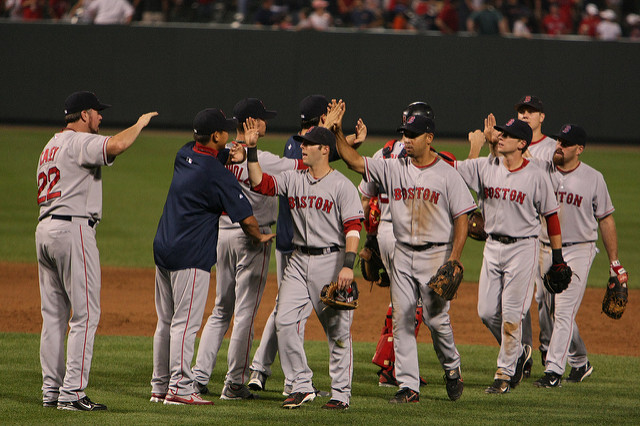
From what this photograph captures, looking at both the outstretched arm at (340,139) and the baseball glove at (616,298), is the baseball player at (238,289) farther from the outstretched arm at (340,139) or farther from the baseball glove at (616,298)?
the baseball glove at (616,298)

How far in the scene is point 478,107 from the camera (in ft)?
69.6

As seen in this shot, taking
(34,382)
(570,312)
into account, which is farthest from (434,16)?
(34,382)

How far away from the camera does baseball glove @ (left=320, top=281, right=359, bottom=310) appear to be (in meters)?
6.28

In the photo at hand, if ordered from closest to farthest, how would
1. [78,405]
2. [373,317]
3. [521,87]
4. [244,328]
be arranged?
[78,405] < [244,328] < [373,317] < [521,87]

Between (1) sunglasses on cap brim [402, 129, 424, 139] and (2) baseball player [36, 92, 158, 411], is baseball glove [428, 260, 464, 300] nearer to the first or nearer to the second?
(1) sunglasses on cap brim [402, 129, 424, 139]

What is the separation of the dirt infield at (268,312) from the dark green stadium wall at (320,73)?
9.28 metres

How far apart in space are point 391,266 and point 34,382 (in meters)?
2.89

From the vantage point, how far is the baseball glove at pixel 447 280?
253 inches

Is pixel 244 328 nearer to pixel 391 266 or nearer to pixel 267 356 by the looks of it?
pixel 267 356

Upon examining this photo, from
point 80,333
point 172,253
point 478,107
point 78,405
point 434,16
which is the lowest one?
point 78,405

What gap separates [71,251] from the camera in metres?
6.18

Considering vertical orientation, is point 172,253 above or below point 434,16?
below

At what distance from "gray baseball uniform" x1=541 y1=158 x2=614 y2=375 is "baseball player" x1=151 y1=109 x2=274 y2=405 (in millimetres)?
2823

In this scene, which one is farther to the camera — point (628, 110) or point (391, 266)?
point (628, 110)
